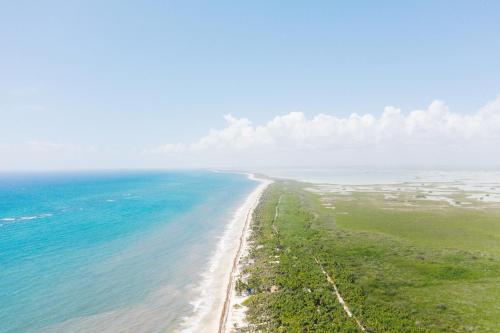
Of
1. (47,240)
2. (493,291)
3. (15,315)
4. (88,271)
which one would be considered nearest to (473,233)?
(493,291)

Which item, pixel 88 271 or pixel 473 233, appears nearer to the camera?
pixel 88 271

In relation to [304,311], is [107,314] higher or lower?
lower

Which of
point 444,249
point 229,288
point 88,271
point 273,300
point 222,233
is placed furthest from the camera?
point 222,233

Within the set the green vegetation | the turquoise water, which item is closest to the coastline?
the turquoise water

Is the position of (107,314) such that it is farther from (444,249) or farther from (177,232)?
(444,249)

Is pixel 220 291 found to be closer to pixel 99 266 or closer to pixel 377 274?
pixel 377 274

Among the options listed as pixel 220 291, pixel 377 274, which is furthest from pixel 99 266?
pixel 377 274
